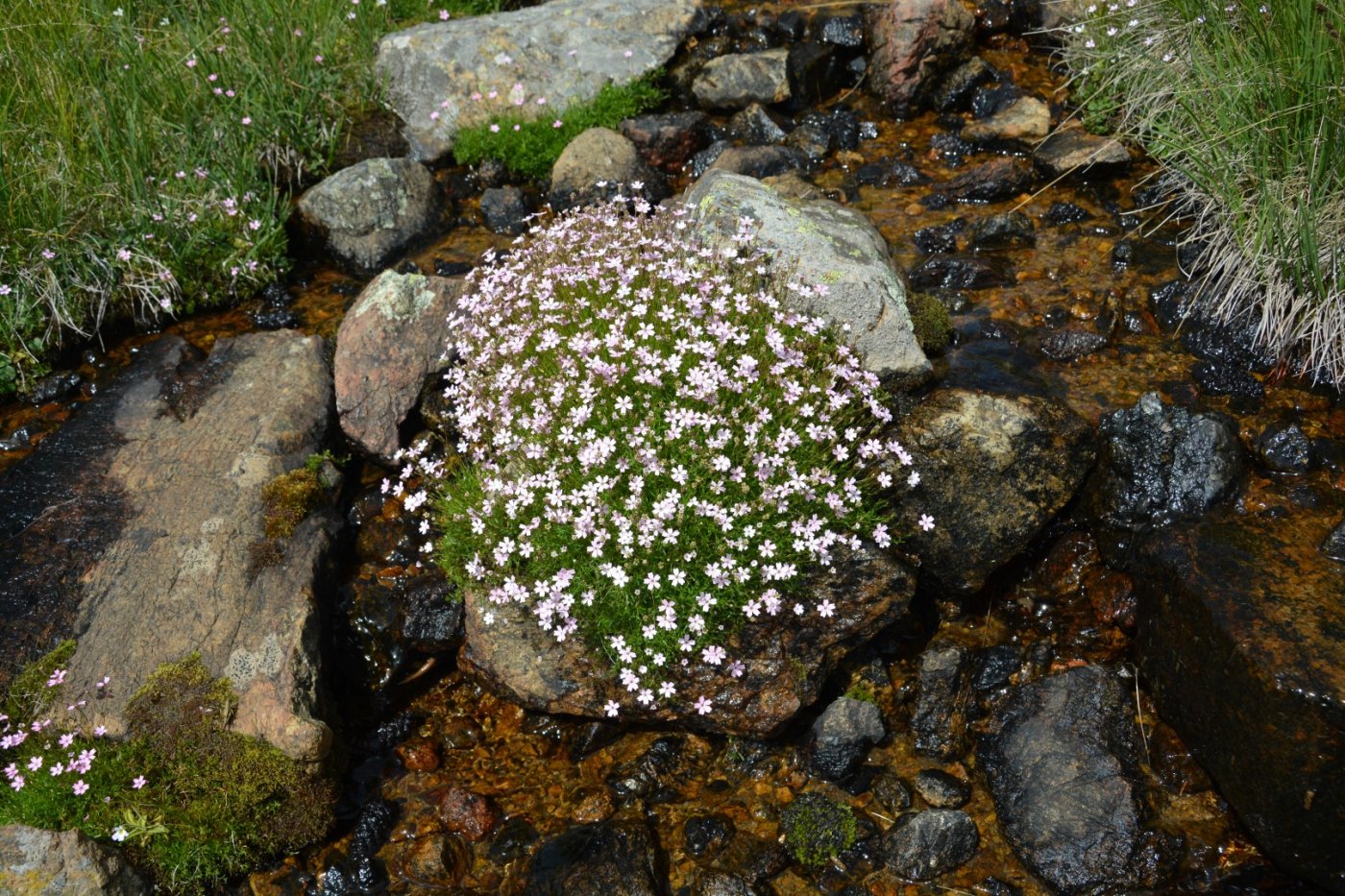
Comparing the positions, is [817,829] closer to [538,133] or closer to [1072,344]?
[1072,344]

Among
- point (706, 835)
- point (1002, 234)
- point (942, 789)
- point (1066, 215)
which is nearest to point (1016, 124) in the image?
point (1066, 215)

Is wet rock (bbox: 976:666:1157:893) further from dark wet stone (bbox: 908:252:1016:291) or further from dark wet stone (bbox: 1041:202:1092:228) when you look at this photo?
dark wet stone (bbox: 1041:202:1092:228)

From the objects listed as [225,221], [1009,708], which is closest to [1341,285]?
[1009,708]

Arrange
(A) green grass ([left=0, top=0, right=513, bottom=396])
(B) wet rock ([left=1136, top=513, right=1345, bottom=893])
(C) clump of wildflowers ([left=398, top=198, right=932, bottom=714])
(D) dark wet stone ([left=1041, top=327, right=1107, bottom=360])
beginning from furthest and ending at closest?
(A) green grass ([left=0, top=0, right=513, bottom=396]) < (D) dark wet stone ([left=1041, top=327, right=1107, bottom=360]) < (C) clump of wildflowers ([left=398, top=198, right=932, bottom=714]) < (B) wet rock ([left=1136, top=513, right=1345, bottom=893])

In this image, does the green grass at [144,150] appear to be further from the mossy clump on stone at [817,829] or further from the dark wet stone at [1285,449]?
the dark wet stone at [1285,449]

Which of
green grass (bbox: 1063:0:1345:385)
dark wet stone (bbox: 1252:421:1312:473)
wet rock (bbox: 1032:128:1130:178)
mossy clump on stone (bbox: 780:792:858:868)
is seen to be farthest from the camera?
wet rock (bbox: 1032:128:1130:178)

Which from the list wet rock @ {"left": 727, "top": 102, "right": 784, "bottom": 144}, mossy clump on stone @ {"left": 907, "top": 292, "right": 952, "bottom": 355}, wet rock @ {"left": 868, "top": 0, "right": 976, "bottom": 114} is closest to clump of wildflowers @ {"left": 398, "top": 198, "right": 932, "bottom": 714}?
mossy clump on stone @ {"left": 907, "top": 292, "right": 952, "bottom": 355}

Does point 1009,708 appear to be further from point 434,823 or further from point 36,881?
point 36,881

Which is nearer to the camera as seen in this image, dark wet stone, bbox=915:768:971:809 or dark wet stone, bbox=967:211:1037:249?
dark wet stone, bbox=915:768:971:809
